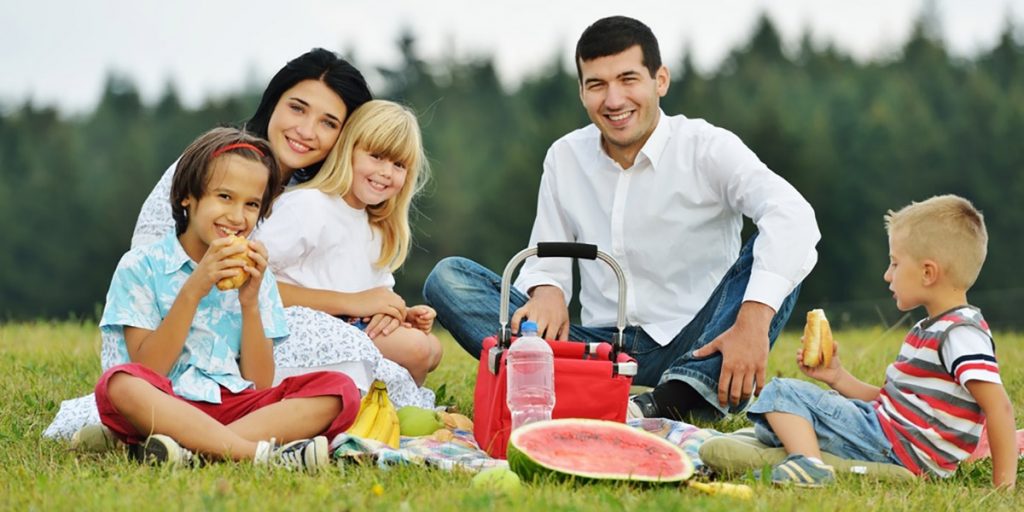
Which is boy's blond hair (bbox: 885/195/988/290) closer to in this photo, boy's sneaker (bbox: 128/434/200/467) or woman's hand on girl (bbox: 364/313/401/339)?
woman's hand on girl (bbox: 364/313/401/339)

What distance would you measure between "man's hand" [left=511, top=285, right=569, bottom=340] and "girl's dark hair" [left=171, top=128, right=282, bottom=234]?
1.15 meters

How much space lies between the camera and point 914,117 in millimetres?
52250

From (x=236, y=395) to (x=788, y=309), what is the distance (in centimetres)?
243

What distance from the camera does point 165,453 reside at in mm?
4062

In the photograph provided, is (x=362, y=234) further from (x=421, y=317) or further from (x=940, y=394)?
(x=940, y=394)

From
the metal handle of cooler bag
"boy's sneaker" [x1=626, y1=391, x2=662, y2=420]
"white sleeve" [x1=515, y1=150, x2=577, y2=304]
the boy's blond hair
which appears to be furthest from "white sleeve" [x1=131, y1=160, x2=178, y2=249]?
the boy's blond hair

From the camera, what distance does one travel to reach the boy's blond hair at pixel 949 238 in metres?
4.25

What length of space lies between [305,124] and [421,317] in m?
1.03

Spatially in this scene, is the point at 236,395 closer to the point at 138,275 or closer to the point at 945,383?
the point at 138,275

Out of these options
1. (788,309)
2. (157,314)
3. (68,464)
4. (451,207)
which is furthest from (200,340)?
(451,207)

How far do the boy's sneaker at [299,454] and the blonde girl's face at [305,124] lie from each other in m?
1.81

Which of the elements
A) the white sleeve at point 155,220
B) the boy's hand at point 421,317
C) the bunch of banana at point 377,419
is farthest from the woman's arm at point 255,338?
the boy's hand at point 421,317

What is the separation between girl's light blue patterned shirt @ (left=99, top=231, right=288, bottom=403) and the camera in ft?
14.6

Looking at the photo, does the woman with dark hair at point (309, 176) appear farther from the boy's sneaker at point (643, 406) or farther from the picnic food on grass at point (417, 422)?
the boy's sneaker at point (643, 406)
